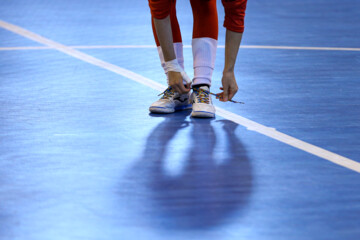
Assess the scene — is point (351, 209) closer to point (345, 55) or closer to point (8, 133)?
point (8, 133)

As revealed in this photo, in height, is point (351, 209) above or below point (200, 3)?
below

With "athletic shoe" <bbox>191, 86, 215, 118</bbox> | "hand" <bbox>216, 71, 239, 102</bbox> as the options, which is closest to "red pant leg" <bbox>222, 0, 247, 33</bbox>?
"hand" <bbox>216, 71, 239, 102</bbox>

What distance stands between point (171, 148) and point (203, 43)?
597 millimetres

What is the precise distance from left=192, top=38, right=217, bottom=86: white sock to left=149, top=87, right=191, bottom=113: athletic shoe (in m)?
0.09

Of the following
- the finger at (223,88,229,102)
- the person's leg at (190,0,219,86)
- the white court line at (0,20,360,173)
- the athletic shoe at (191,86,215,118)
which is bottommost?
the white court line at (0,20,360,173)

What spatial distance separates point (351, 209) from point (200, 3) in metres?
1.12

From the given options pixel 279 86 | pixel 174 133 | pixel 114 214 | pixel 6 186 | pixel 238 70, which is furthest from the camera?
pixel 238 70

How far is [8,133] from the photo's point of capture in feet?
6.49

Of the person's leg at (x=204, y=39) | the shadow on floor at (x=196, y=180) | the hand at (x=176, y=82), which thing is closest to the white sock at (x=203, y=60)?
the person's leg at (x=204, y=39)

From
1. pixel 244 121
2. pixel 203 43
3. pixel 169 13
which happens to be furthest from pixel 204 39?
pixel 244 121

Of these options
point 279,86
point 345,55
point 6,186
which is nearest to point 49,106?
point 6,186

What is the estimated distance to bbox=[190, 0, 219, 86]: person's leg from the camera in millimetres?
2279

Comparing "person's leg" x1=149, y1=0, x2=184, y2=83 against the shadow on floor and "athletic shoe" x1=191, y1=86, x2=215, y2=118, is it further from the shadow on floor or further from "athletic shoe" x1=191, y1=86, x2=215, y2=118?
the shadow on floor

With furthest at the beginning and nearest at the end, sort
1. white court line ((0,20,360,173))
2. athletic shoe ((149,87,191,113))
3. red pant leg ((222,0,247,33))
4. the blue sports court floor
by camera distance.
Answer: athletic shoe ((149,87,191,113))
red pant leg ((222,0,247,33))
white court line ((0,20,360,173))
the blue sports court floor
